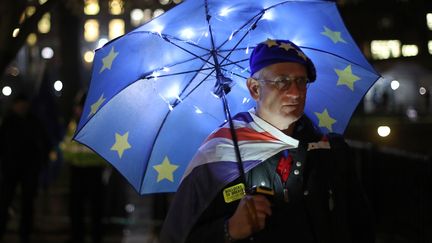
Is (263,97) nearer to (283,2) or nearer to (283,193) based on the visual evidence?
(283,193)

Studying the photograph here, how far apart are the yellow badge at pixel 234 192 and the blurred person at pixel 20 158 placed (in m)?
7.06

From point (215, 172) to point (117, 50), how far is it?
1.11m

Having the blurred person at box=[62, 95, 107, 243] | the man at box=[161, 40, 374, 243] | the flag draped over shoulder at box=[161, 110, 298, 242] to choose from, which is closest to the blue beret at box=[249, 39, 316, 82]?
the man at box=[161, 40, 374, 243]

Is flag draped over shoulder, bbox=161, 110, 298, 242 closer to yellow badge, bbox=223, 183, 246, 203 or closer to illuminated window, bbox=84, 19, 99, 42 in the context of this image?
yellow badge, bbox=223, 183, 246, 203

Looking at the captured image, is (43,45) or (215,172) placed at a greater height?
(43,45)

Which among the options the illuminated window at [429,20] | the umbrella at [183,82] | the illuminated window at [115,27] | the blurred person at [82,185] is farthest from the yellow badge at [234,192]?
the illuminated window at [115,27]

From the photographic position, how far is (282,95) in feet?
9.62

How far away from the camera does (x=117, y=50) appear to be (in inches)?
146

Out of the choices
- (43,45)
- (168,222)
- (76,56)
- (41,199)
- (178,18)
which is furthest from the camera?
(43,45)

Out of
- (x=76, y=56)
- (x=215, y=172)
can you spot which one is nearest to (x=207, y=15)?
(x=215, y=172)

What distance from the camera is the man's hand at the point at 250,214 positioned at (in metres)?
2.67

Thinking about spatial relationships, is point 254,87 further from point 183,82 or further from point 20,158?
point 20,158

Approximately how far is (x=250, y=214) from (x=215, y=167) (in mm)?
348

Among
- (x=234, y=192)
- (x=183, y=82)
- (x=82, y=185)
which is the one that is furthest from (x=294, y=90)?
(x=82, y=185)
